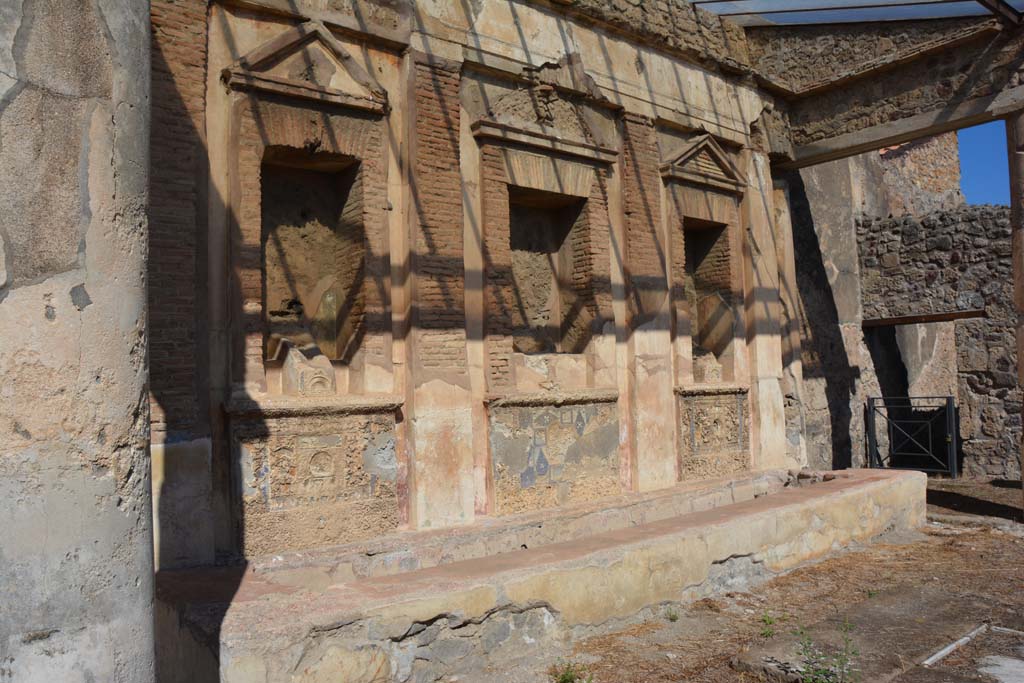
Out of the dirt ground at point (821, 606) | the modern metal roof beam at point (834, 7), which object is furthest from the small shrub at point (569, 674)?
the modern metal roof beam at point (834, 7)

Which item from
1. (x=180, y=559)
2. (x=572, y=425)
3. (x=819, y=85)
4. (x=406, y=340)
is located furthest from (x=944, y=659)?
(x=819, y=85)

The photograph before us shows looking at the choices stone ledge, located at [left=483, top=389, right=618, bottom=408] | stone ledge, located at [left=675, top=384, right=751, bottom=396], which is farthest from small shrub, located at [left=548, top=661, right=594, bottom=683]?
stone ledge, located at [left=675, top=384, right=751, bottom=396]

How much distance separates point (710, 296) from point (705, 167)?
141 centimetres

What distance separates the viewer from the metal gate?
12406mm

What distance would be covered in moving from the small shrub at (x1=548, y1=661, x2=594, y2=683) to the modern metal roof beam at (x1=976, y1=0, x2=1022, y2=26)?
6.57 metres

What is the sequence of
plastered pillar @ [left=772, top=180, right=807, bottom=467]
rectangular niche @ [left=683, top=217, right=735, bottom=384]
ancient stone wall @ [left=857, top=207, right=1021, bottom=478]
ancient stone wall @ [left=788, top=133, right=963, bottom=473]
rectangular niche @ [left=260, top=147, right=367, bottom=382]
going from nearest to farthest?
rectangular niche @ [left=260, top=147, right=367, bottom=382], rectangular niche @ [left=683, top=217, right=735, bottom=384], plastered pillar @ [left=772, top=180, right=807, bottom=467], ancient stone wall @ [left=788, top=133, right=963, bottom=473], ancient stone wall @ [left=857, top=207, right=1021, bottom=478]

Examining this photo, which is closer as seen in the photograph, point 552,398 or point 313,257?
point 313,257

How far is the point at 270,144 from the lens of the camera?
536cm

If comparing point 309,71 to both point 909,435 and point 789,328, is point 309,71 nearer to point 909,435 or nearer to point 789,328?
point 789,328

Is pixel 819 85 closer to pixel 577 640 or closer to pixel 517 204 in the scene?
pixel 517 204

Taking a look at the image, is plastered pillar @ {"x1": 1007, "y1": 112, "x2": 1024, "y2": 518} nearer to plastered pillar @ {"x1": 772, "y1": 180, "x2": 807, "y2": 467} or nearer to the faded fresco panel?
plastered pillar @ {"x1": 772, "y1": 180, "x2": 807, "y2": 467}

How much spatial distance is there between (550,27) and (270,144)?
9.81ft

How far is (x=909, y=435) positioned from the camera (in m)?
13.1

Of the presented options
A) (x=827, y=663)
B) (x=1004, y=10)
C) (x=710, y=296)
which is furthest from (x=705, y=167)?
(x=827, y=663)
